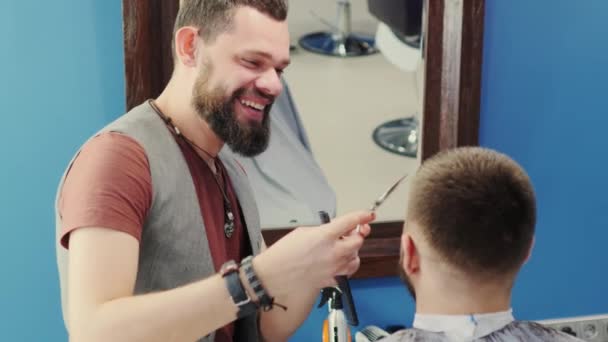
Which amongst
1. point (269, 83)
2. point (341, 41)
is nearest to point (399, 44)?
point (341, 41)

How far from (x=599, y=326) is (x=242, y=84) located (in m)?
1.56

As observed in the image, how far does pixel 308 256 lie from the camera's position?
142 cm

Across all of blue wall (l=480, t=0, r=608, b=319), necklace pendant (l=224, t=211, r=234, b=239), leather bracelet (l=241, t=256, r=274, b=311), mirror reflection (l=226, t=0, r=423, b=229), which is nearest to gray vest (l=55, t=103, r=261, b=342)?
necklace pendant (l=224, t=211, r=234, b=239)

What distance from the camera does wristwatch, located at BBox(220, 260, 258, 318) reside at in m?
1.39

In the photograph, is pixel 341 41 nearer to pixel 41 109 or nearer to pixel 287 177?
pixel 287 177

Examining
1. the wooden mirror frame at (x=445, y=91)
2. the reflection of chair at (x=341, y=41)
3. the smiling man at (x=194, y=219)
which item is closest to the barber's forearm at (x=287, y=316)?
the smiling man at (x=194, y=219)

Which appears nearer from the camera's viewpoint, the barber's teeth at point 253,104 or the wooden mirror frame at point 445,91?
the barber's teeth at point 253,104

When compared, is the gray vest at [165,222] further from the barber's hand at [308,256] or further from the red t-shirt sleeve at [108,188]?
the barber's hand at [308,256]

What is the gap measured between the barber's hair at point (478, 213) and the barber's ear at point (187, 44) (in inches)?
22.9

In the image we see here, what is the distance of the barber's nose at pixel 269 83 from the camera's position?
1677 millimetres

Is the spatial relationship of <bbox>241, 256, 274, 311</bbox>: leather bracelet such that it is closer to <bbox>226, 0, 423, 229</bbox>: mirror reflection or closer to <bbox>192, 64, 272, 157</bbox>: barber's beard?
<bbox>192, 64, 272, 157</bbox>: barber's beard

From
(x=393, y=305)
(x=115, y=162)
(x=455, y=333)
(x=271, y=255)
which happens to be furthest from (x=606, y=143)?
(x=115, y=162)

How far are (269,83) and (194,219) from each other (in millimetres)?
332

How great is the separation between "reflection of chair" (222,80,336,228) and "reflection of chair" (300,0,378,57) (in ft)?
0.45
